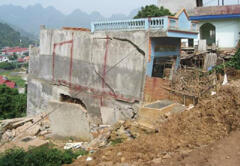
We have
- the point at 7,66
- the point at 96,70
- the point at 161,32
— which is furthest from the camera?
the point at 7,66

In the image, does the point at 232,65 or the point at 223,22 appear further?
the point at 223,22

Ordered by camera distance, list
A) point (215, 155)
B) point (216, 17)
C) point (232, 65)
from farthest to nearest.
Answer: point (216, 17) → point (232, 65) → point (215, 155)

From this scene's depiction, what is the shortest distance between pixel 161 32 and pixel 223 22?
1013 centimetres

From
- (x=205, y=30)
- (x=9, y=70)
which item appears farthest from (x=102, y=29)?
(x=9, y=70)

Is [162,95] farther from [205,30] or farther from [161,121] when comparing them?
[205,30]

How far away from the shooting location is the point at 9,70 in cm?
7725

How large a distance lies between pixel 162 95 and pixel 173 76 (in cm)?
86

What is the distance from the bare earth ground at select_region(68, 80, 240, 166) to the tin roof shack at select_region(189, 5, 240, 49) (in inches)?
417

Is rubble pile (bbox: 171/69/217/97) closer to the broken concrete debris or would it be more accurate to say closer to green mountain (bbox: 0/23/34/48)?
the broken concrete debris

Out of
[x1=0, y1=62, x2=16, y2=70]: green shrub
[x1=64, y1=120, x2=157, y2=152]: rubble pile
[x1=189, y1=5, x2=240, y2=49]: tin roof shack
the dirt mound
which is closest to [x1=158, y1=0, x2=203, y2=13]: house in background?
[x1=189, y1=5, x2=240, y2=49]: tin roof shack

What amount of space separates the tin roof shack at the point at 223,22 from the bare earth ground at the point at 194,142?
1060 cm

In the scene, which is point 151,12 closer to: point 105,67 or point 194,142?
point 105,67

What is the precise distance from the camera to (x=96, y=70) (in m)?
10.4

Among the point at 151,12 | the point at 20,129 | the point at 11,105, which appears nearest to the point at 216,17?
the point at 151,12
